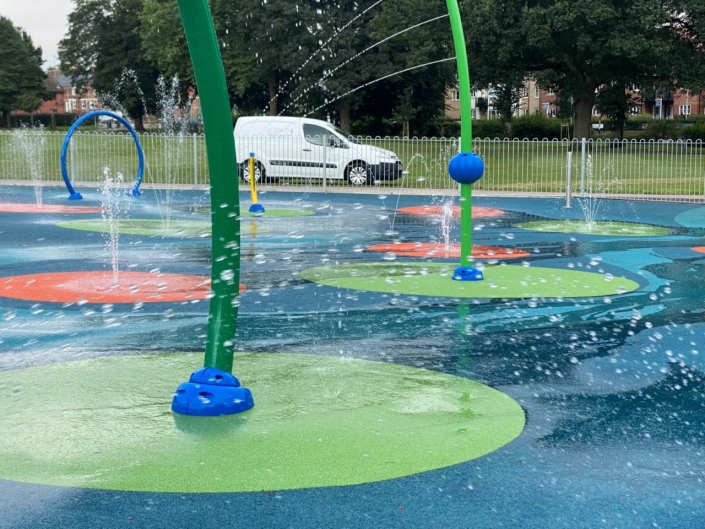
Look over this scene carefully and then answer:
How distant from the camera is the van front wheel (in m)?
29.1

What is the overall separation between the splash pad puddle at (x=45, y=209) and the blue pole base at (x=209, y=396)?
1591 centimetres

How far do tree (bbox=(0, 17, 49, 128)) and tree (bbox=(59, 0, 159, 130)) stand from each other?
4.86 meters

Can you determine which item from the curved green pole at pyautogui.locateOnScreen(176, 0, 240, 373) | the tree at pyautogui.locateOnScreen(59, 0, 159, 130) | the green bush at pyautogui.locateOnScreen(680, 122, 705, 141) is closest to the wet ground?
the curved green pole at pyautogui.locateOnScreen(176, 0, 240, 373)

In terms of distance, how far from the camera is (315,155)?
2919cm

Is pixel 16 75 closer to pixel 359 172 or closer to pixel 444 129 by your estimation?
pixel 444 129

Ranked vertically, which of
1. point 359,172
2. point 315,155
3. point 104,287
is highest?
point 315,155

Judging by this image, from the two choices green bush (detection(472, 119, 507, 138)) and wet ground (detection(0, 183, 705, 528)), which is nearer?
wet ground (detection(0, 183, 705, 528))

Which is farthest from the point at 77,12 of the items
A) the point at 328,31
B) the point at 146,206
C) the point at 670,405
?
the point at 670,405

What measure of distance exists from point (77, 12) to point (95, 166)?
6081 centimetres

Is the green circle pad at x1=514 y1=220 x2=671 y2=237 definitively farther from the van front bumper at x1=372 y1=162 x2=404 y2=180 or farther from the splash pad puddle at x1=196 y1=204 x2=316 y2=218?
the van front bumper at x1=372 y1=162 x2=404 y2=180

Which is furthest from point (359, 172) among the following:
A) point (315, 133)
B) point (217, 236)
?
point (217, 236)

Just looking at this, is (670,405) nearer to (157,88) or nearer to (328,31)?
(328,31)

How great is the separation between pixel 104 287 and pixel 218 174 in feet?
17.1

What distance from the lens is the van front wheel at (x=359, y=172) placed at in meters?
29.1
